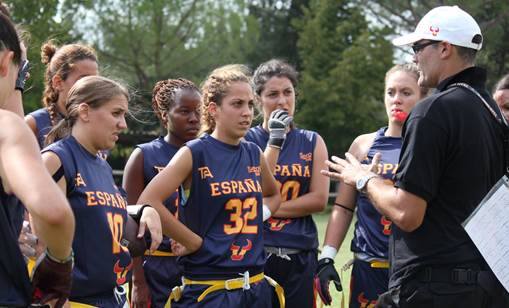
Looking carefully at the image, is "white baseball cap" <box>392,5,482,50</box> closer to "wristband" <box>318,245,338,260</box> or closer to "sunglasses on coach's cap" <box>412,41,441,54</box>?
"sunglasses on coach's cap" <box>412,41,441,54</box>

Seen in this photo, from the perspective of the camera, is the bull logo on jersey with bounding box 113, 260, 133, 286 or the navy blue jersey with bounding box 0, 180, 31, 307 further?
the bull logo on jersey with bounding box 113, 260, 133, 286

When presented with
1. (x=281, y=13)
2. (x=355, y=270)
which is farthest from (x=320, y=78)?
(x=355, y=270)

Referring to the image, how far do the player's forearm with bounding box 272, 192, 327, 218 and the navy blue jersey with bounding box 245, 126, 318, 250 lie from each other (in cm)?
7

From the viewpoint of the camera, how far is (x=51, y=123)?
210 inches

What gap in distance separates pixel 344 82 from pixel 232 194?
2731cm

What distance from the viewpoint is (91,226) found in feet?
12.9

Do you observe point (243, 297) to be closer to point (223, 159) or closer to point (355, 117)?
point (223, 159)

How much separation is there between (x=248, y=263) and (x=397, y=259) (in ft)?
3.38

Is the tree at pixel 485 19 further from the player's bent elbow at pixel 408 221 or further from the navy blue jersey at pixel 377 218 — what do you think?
the player's bent elbow at pixel 408 221

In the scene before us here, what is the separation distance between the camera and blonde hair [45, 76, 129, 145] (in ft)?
13.8

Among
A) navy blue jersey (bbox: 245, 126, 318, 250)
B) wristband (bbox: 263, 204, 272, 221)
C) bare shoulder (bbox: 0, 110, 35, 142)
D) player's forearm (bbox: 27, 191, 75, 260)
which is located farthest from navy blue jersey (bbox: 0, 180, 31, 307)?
navy blue jersey (bbox: 245, 126, 318, 250)

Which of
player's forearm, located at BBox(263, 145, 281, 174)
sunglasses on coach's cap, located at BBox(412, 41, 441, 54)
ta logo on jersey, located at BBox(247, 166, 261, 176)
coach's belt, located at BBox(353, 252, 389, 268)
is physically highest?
sunglasses on coach's cap, located at BBox(412, 41, 441, 54)

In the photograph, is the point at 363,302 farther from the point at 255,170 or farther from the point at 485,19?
the point at 485,19

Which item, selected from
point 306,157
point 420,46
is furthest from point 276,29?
point 420,46
